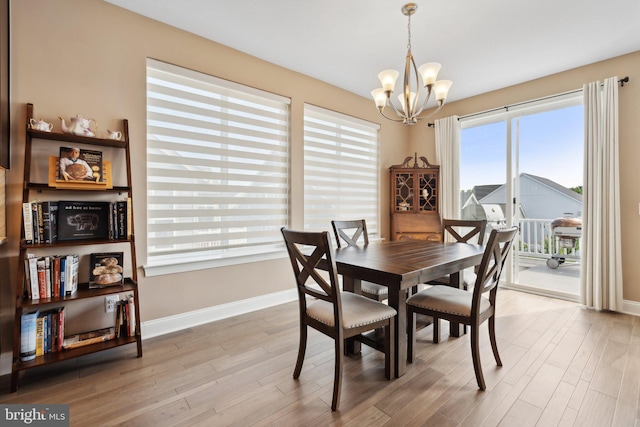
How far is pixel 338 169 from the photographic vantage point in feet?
12.6

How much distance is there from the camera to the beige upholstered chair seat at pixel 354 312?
164 cm

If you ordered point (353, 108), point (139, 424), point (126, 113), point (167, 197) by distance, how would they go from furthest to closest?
point (353, 108)
point (167, 197)
point (126, 113)
point (139, 424)

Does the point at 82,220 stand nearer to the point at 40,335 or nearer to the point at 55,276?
the point at 55,276

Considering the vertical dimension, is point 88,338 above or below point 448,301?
below

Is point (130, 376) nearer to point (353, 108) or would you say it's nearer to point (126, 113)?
point (126, 113)

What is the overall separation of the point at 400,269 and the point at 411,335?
672 mm

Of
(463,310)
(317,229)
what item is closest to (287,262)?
(317,229)

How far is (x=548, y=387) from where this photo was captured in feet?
5.74

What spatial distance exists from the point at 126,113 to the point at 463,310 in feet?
9.61

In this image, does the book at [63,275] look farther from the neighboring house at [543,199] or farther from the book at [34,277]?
the neighboring house at [543,199]

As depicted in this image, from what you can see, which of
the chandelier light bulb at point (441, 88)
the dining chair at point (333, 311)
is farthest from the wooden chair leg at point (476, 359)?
the chandelier light bulb at point (441, 88)

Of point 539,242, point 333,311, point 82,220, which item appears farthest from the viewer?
point 539,242

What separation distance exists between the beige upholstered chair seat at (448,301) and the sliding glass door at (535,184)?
2.40 m

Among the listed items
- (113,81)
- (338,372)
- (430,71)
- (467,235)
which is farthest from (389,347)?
(113,81)
